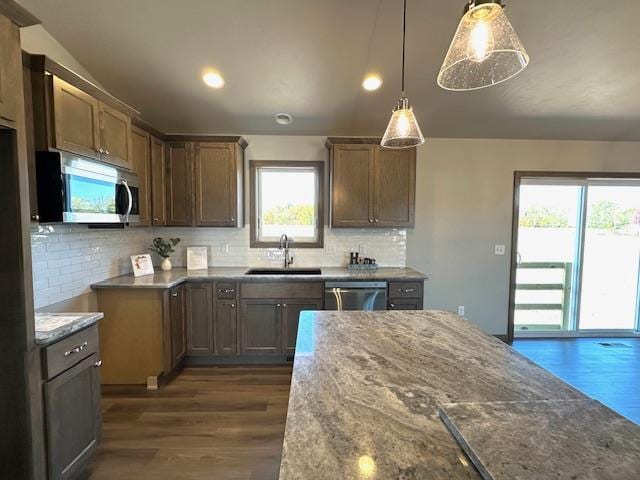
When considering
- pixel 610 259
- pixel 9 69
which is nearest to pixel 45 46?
pixel 9 69

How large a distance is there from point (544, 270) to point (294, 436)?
452 centimetres

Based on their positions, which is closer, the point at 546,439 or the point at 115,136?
the point at 546,439

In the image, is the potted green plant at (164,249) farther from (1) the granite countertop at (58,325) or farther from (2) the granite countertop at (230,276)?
(1) the granite countertop at (58,325)

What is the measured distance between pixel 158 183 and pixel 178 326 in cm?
152

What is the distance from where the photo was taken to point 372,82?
3047 mm

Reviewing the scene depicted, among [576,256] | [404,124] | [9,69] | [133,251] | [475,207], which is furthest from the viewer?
[576,256]

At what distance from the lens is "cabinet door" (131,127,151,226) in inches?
120

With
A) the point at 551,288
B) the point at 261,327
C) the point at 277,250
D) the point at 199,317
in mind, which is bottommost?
the point at 261,327

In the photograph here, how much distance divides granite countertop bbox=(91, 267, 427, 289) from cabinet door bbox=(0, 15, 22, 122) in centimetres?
169

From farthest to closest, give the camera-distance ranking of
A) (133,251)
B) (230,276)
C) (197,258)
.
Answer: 1. (197,258)
2. (133,251)
3. (230,276)

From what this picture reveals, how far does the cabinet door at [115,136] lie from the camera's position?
236 cm

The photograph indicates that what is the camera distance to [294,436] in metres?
0.87

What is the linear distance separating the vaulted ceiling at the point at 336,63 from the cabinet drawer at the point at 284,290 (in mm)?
1823

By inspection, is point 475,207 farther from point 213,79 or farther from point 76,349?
point 76,349
